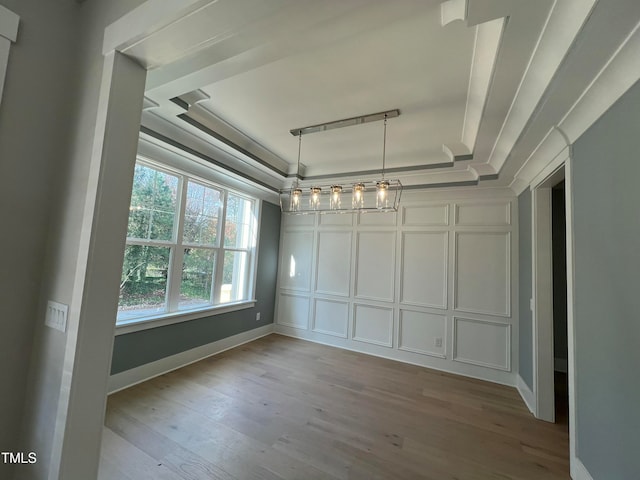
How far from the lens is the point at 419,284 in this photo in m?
3.62

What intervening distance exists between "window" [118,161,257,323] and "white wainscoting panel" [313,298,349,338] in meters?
1.17

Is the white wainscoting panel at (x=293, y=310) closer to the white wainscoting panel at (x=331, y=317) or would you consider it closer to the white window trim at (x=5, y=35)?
the white wainscoting panel at (x=331, y=317)

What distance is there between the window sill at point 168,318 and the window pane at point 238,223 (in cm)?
92

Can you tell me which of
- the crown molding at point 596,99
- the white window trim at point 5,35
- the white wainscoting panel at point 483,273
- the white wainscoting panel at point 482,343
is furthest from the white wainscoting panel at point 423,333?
the white window trim at point 5,35

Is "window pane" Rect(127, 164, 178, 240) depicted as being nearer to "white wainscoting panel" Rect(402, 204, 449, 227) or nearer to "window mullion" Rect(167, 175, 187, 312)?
"window mullion" Rect(167, 175, 187, 312)

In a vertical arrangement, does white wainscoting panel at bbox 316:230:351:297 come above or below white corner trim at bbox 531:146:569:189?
below

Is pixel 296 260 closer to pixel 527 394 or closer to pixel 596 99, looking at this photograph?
pixel 527 394

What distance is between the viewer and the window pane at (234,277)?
384 centimetres

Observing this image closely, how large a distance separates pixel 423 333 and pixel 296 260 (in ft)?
7.63

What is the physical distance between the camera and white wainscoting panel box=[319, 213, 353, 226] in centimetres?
418

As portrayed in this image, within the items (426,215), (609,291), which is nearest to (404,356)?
(426,215)

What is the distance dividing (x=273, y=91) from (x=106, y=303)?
6.41 ft

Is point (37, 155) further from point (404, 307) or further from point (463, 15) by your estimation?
point (404, 307)

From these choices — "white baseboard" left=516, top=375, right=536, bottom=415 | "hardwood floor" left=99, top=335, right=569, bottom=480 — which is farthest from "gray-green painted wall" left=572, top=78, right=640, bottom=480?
"white baseboard" left=516, top=375, right=536, bottom=415
